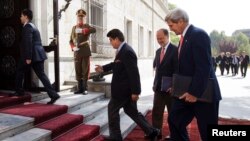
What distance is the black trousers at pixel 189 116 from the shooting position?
3152 mm

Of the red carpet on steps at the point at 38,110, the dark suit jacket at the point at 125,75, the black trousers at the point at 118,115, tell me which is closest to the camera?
the dark suit jacket at the point at 125,75

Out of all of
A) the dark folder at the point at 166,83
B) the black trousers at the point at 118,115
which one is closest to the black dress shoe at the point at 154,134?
the black trousers at the point at 118,115

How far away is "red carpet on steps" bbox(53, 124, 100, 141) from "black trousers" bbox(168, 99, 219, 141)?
1.71 meters

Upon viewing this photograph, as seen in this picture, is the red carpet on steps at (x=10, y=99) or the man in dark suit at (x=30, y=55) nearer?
the red carpet on steps at (x=10, y=99)

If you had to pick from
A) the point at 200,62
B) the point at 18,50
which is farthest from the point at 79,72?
the point at 200,62

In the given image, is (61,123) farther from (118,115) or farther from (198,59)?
(198,59)

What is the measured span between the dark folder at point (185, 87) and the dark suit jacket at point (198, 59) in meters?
0.05

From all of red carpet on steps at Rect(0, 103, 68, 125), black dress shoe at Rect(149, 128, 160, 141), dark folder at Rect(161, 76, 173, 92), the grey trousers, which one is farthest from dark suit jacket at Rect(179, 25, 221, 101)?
red carpet on steps at Rect(0, 103, 68, 125)

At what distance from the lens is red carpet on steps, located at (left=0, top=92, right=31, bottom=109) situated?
528 centimetres

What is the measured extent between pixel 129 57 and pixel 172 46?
2.70ft

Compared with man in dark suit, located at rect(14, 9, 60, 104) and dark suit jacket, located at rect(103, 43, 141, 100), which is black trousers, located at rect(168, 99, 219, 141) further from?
man in dark suit, located at rect(14, 9, 60, 104)

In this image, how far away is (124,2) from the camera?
1371 cm

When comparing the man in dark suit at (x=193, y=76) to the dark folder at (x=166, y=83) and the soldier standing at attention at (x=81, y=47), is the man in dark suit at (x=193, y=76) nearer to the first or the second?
the dark folder at (x=166, y=83)

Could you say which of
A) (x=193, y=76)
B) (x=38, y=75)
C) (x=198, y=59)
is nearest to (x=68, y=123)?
(x=38, y=75)
